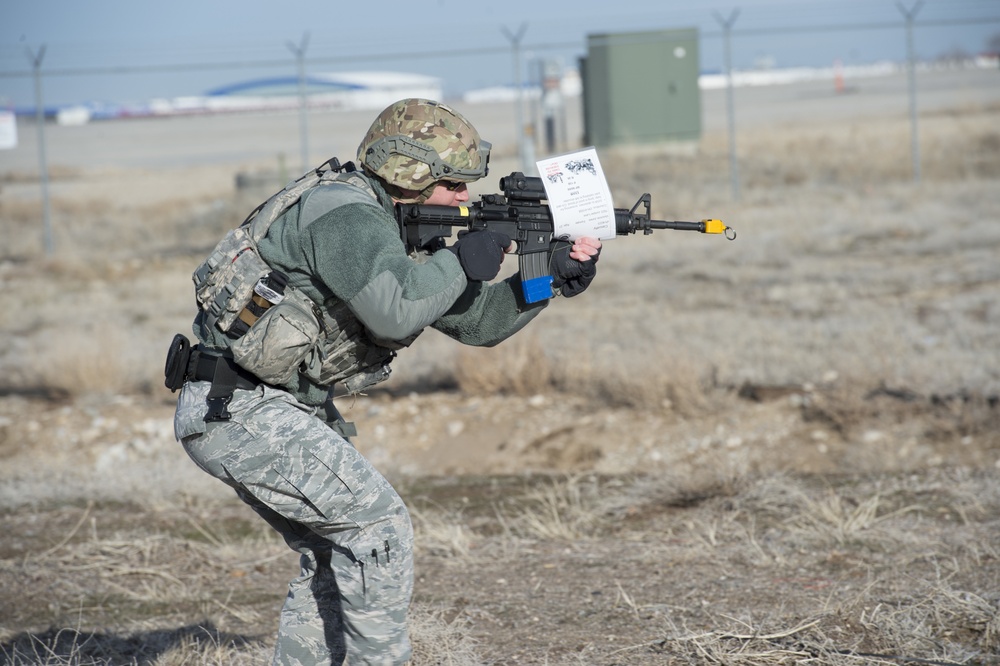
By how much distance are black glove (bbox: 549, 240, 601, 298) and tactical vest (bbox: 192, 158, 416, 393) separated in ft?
1.64

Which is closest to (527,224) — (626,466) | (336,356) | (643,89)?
(336,356)

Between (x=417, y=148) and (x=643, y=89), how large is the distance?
1512 cm

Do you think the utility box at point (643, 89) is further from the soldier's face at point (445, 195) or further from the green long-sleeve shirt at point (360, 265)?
the green long-sleeve shirt at point (360, 265)

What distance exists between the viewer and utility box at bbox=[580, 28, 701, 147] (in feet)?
56.2

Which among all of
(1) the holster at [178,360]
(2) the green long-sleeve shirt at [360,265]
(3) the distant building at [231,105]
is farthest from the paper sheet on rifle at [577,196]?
(3) the distant building at [231,105]

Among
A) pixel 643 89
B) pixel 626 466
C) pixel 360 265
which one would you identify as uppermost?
pixel 643 89

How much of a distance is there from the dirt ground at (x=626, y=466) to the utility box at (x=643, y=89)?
420cm

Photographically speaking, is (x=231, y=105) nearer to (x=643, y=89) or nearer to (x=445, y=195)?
(x=643, y=89)

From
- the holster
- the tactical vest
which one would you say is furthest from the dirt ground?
the tactical vest

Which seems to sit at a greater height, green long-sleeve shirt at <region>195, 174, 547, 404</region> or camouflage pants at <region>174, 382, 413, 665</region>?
green long-sleeve shirt at <region>195, 174, 547, 404</region>

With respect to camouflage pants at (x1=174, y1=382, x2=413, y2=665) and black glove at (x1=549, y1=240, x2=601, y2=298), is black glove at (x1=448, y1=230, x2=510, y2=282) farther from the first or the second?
camouflage pants at (x1=174, y1=382, x2=413, y2=665)

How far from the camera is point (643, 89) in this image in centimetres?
1736

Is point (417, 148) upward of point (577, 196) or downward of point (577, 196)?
upward

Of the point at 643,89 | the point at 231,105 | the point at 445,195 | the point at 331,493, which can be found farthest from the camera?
the point at 231,105
